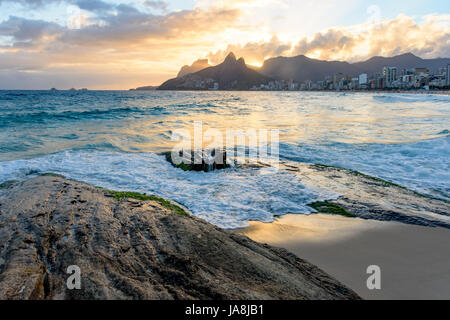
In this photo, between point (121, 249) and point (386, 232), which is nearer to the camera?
point (121, 249)

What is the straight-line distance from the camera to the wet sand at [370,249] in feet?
10.2

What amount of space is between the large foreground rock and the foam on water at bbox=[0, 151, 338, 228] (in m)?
1.37

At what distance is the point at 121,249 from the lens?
3258mm

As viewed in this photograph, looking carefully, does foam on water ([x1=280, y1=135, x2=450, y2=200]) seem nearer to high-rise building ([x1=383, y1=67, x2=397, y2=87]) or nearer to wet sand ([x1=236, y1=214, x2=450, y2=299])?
wet sand ([x1=236, y1=214, x2=450, y2=299])

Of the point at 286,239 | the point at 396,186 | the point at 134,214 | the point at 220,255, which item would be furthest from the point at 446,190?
the point at 134,214

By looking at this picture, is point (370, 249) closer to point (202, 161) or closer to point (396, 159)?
point (202, 161)

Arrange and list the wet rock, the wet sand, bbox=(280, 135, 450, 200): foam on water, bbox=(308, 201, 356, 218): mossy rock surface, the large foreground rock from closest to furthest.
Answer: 1. the large foreground rock
2. the wet sand
3. bbox=(308, 201, 356, 218): mossy rock surface
4. bbox=(280, 135, 450, 200): foam on water
5. the wet rock

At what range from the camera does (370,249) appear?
3.95 metres

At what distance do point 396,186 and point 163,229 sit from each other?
602cm

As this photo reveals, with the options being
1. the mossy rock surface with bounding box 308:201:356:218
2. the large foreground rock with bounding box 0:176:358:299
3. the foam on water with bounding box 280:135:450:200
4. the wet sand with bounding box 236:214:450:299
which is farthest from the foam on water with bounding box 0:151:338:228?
the foam on water with bounding box 280:135:450:200

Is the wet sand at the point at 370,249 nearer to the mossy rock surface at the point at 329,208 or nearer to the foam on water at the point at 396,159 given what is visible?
the mossy rock surface at the point at 329,208

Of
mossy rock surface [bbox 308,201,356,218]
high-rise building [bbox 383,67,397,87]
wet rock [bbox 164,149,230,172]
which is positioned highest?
high-rise building [bbox 383,67,397,87]

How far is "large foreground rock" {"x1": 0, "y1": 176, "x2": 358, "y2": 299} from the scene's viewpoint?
2561 mm
